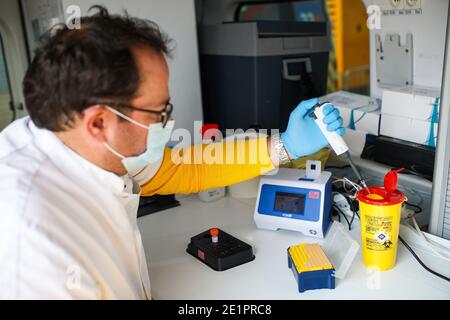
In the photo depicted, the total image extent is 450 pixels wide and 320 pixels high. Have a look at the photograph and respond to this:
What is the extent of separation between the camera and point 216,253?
110 centimetres

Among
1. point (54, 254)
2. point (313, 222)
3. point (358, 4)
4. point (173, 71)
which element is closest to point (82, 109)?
point (54, 254)

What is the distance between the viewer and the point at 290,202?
125 centimetres

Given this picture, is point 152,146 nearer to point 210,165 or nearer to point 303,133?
point 210,165

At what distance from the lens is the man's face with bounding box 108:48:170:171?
0.89 meters

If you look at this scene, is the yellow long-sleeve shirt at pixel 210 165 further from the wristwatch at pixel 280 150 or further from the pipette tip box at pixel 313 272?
the pipette tip box at pixel 313 272

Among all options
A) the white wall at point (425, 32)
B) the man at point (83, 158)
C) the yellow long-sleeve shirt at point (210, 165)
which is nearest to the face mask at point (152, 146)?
the man at point (83, 158)

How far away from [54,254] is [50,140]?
0.80ft

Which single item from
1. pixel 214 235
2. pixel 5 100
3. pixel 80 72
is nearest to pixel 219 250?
pixel 214 235

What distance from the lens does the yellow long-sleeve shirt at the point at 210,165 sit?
1269mm

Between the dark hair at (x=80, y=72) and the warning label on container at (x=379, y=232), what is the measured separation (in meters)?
0.59

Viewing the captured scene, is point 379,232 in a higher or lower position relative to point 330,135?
lower

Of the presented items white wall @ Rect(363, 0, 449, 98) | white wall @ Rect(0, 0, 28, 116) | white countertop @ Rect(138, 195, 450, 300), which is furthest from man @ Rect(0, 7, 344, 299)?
white wall @ Rect(0, 0, 28, 116)

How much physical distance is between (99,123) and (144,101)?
98mm
